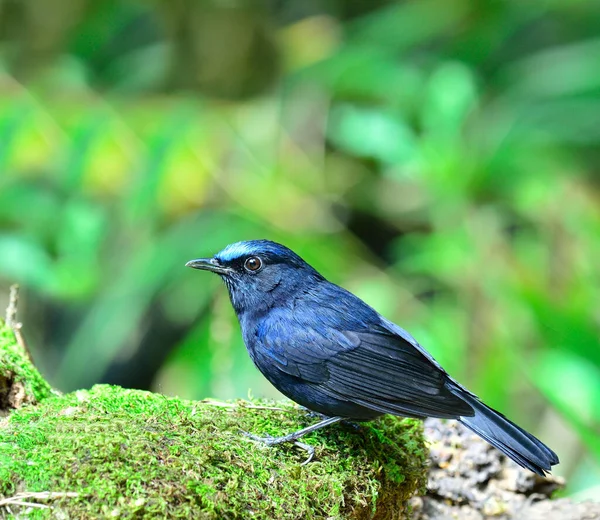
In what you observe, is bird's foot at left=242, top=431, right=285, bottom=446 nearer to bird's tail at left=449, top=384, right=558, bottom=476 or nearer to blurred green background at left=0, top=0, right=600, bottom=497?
bird's tail at left=449, top=384, right=558, bottom=476

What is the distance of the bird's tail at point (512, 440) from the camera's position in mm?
2602

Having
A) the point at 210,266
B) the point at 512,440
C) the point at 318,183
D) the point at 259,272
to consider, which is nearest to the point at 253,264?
the point at 259,272

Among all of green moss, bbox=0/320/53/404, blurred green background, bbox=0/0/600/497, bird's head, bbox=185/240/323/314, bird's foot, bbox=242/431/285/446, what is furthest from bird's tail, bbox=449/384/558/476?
green moss, bbox=0/320/53/404

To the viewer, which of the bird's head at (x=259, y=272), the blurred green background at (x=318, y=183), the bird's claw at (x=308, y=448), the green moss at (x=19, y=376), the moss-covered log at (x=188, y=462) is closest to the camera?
the moss-covered log at (x=188, y=462)

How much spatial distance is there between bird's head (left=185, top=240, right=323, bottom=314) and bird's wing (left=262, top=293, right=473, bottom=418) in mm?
173

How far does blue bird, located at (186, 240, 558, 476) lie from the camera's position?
2.65 meters

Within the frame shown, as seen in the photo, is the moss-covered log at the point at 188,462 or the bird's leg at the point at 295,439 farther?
the bird's leg at the point at 295,439

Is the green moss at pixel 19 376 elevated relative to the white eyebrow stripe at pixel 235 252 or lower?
lower

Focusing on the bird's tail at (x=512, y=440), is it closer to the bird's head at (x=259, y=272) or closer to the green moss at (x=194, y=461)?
the green moss at (x=194, y=461)

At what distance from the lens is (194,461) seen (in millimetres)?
2229

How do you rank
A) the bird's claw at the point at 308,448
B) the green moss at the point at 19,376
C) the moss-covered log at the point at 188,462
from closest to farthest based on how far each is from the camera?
the moss-covered log at the point at 188,462
the bird's claw at the point at 308,448
the green moss at the point at 19,376

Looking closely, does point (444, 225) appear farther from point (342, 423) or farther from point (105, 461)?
point (105, 461)

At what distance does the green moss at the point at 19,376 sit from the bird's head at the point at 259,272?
76cm

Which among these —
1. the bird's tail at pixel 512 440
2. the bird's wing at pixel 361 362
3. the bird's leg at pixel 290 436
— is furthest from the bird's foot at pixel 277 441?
the bird's tail at pixel 512 440
